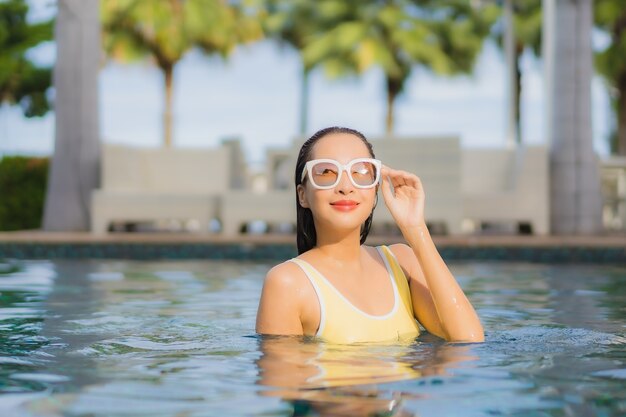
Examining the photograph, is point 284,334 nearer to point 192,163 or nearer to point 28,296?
point 28,296

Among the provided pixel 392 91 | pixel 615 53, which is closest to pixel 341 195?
pixel 615 53

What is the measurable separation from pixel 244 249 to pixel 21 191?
614 cm

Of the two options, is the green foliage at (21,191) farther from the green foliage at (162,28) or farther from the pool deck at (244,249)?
the green foliage at (162,28)

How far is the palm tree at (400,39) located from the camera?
33.2 metres

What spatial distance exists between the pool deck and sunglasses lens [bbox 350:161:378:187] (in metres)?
6.22

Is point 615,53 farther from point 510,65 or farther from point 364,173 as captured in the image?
point 364,173

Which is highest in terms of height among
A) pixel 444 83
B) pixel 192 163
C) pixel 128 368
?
pixel 444 83

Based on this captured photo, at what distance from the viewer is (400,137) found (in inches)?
447

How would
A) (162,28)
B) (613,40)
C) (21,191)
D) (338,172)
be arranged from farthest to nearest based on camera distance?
(162,28), (613,40), (21,191), (338,172)

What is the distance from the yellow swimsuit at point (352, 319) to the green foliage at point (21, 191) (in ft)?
38.6

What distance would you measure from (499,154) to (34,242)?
6339mm

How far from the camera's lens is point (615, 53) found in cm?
2850

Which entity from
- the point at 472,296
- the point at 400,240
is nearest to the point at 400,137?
the point at 400,240

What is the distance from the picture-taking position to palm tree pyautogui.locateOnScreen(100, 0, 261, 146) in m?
33.2
